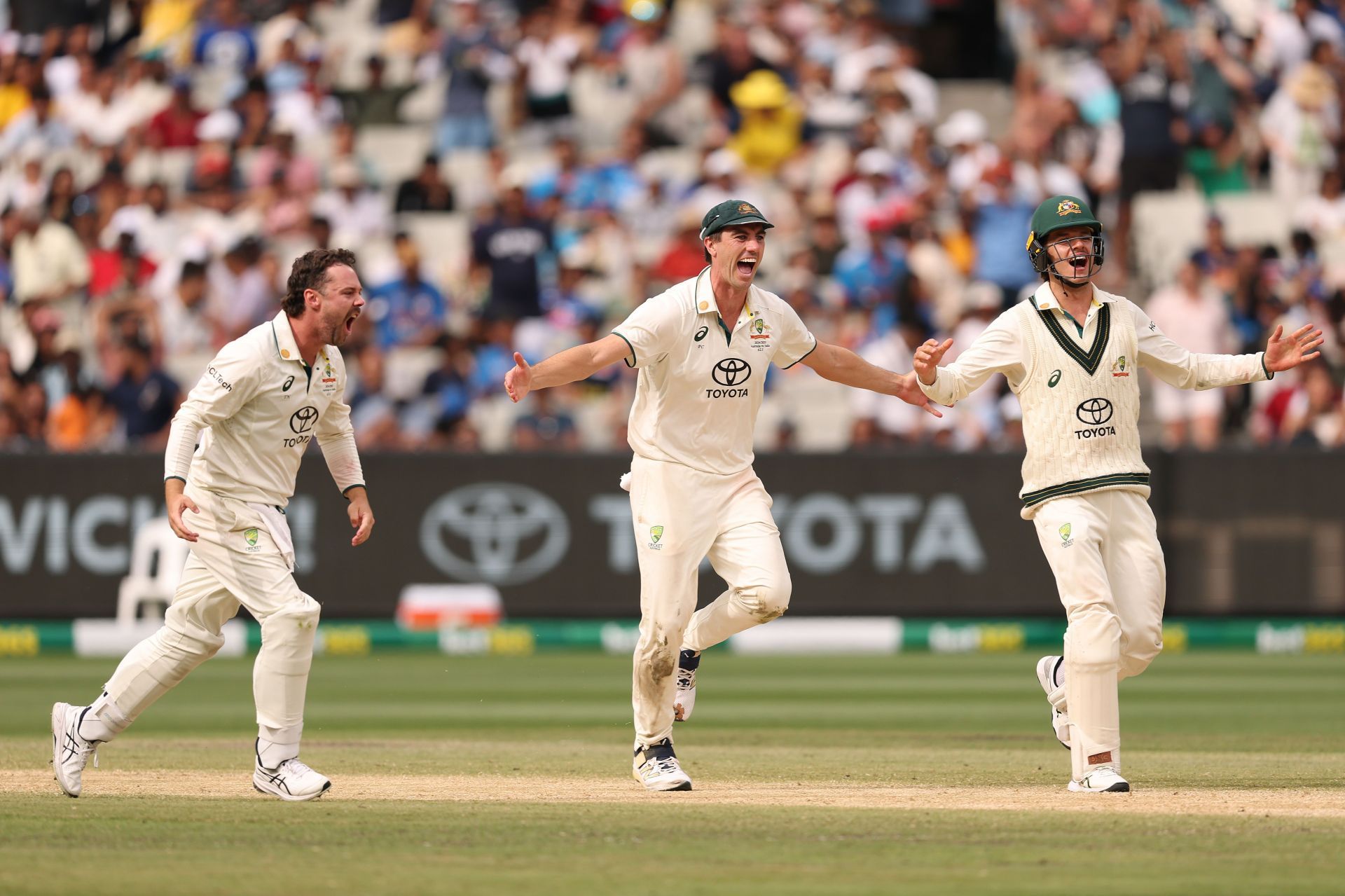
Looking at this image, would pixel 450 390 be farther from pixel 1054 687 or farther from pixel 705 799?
pixel 705 799

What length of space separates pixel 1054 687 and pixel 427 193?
13.0 metres

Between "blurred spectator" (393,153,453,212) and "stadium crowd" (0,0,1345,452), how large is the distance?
0.12 ft

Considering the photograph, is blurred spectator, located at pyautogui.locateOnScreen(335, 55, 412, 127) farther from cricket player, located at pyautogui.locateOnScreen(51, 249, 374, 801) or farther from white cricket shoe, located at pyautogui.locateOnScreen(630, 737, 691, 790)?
white cricket shoe, located at pyautogui.locateOnScreen(630, 737, 691, 790)

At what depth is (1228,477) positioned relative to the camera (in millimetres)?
17688

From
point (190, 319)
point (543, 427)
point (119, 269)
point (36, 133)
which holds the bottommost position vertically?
point (543, 427)

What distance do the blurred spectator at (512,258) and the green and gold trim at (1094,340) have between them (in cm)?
1089

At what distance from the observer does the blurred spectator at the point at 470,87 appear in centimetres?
2222

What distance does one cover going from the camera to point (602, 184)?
21.0 metres

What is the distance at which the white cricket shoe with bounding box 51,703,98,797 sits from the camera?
27.9 feet

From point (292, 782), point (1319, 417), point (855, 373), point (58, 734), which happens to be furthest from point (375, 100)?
point (292, 782)

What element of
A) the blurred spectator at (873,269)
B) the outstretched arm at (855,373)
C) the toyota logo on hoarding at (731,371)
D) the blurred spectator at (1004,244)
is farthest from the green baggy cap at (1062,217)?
the blurred spectator at (1004,244)

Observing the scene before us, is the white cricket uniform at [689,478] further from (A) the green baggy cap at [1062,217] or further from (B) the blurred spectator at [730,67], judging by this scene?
(B) the blurred spectator at [730,67]

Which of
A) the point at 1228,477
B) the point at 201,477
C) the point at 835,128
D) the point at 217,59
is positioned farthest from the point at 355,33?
the point at 201,477

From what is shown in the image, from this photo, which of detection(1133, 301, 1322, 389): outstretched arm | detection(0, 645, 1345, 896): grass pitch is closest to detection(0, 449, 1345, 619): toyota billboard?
detection(0, 645, 1345, 896): grass pitch
